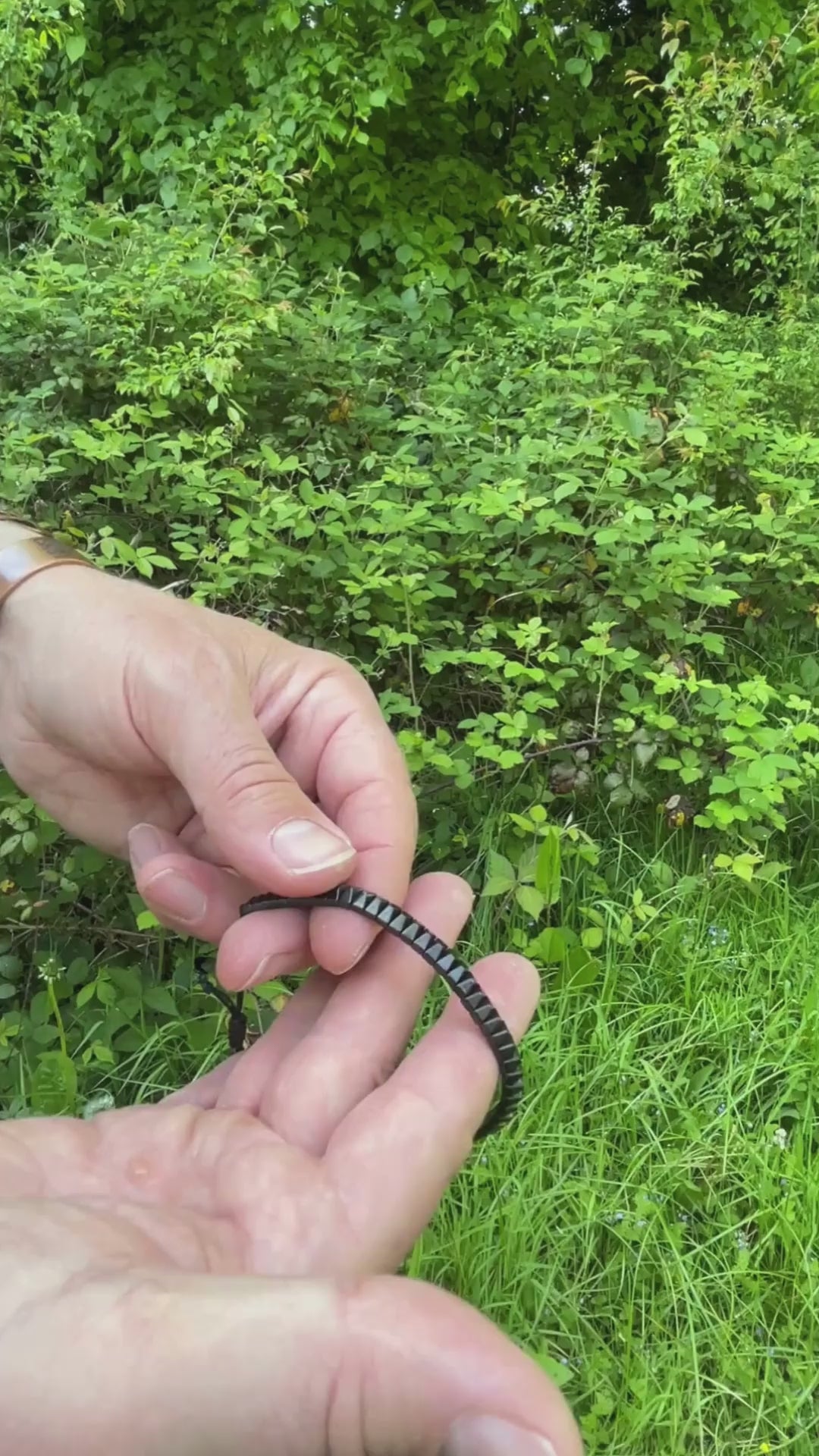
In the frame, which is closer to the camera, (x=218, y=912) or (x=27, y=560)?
(x=218, y=912)

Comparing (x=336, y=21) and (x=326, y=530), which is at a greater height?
(x=336, y=21)

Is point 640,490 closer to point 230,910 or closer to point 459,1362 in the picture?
point 230,910

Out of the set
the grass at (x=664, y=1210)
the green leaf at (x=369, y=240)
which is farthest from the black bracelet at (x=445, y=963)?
the green leaf at (x=369, y=240)

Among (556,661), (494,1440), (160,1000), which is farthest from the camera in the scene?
(556,661)

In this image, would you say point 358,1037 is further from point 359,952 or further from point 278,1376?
point 278,1376

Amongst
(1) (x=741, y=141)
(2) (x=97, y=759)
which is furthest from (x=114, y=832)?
(1) (x=741, y=141)

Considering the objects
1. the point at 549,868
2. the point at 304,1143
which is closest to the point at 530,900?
the point at 549,868
